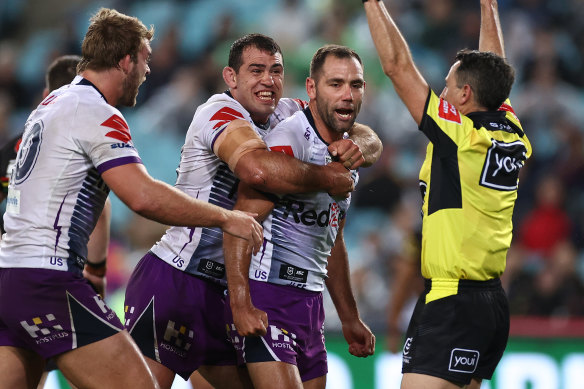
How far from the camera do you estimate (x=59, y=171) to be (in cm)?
445

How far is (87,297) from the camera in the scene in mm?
4461

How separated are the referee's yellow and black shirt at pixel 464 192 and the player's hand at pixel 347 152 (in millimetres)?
430

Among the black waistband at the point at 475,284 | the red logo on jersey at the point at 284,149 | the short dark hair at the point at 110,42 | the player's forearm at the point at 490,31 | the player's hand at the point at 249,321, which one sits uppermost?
the player's forearm at the point at 490,31

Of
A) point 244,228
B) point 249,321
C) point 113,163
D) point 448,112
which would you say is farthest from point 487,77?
point 113,163

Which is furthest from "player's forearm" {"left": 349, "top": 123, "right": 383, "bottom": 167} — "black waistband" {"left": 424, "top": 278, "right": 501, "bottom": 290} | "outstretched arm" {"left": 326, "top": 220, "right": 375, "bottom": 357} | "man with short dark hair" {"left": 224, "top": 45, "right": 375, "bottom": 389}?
"black waistband" {"left": 424, "top": 278, "right": 501, "bottom": 290}

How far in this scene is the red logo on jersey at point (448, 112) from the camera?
16.1 ft

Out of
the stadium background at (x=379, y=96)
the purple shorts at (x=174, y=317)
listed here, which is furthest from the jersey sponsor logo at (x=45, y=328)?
the stadium background at (x=379, y=96)

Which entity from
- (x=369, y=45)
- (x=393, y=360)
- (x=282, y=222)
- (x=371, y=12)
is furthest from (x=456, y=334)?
(x=369, y=45)

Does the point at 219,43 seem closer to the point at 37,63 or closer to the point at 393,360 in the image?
the point at 37,63

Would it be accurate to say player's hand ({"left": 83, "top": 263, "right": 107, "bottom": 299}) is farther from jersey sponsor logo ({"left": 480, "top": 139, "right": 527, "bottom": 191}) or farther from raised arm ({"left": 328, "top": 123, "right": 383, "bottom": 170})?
jersey sponsor logo ({"left": 480, "top": 139, "right": 527, "bottom": 191})

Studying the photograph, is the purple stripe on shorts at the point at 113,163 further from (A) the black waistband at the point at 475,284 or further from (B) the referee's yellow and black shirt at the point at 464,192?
(A) the black waistband at the point at 475,284

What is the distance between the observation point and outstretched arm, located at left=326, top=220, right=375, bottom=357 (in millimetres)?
5816

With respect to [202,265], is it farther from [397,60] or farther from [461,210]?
[397,60]

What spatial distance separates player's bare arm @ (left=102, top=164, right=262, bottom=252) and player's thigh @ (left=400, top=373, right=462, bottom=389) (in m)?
1.29
